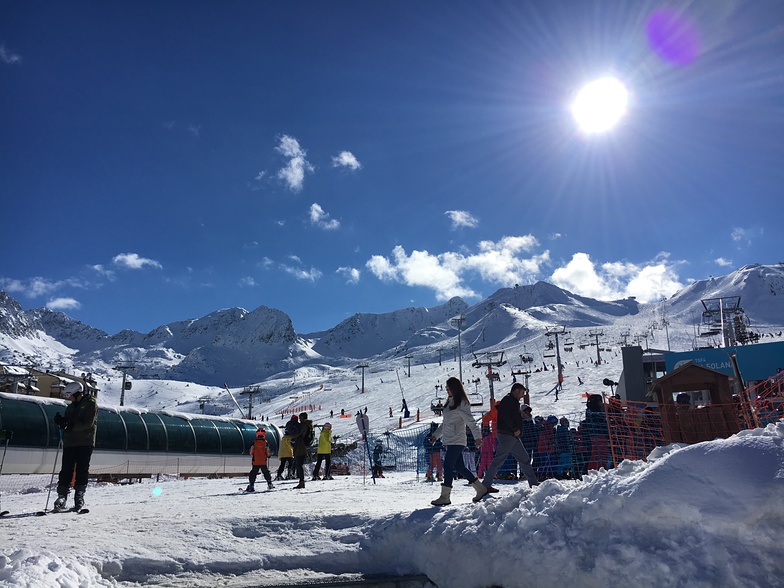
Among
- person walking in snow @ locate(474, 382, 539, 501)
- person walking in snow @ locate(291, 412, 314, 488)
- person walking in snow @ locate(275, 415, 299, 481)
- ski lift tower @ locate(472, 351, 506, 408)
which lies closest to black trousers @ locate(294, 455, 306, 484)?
person walking in snow @ locate(291, 412, 314, 488)

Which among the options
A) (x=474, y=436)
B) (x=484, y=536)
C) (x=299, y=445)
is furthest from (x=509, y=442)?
(x=299, y=445)

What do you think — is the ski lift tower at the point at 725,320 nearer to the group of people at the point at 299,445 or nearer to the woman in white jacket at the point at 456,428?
the group of people at the point at 299,445

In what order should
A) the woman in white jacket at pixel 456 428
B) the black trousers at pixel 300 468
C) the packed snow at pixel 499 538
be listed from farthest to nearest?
the black trousers at pixel 300 468 < the woman in white jacket at pixel 456 428 < the packed snow at pixel 499 538

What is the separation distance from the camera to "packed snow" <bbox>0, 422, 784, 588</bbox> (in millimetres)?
3490

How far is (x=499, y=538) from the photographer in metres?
4.46

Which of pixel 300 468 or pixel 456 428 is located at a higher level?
pixel 456 428

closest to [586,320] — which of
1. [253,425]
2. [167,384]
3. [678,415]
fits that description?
[167,384]

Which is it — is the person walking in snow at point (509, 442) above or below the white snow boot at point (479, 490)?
above

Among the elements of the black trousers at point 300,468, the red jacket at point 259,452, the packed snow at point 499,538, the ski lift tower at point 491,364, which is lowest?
the packed snow at point 499,538

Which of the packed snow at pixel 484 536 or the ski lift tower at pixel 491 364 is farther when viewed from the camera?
the ski lift tower at pixel 491 364

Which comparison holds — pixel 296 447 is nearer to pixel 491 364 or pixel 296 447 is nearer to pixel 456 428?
pixel 456 428

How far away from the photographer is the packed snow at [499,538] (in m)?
3.49

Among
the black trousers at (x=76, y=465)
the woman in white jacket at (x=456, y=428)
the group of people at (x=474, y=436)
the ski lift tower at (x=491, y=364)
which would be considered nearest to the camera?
the group of people at (x=474, y=436)

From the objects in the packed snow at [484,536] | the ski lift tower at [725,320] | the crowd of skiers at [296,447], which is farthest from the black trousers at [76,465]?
the ski lift tower at [725,320]
